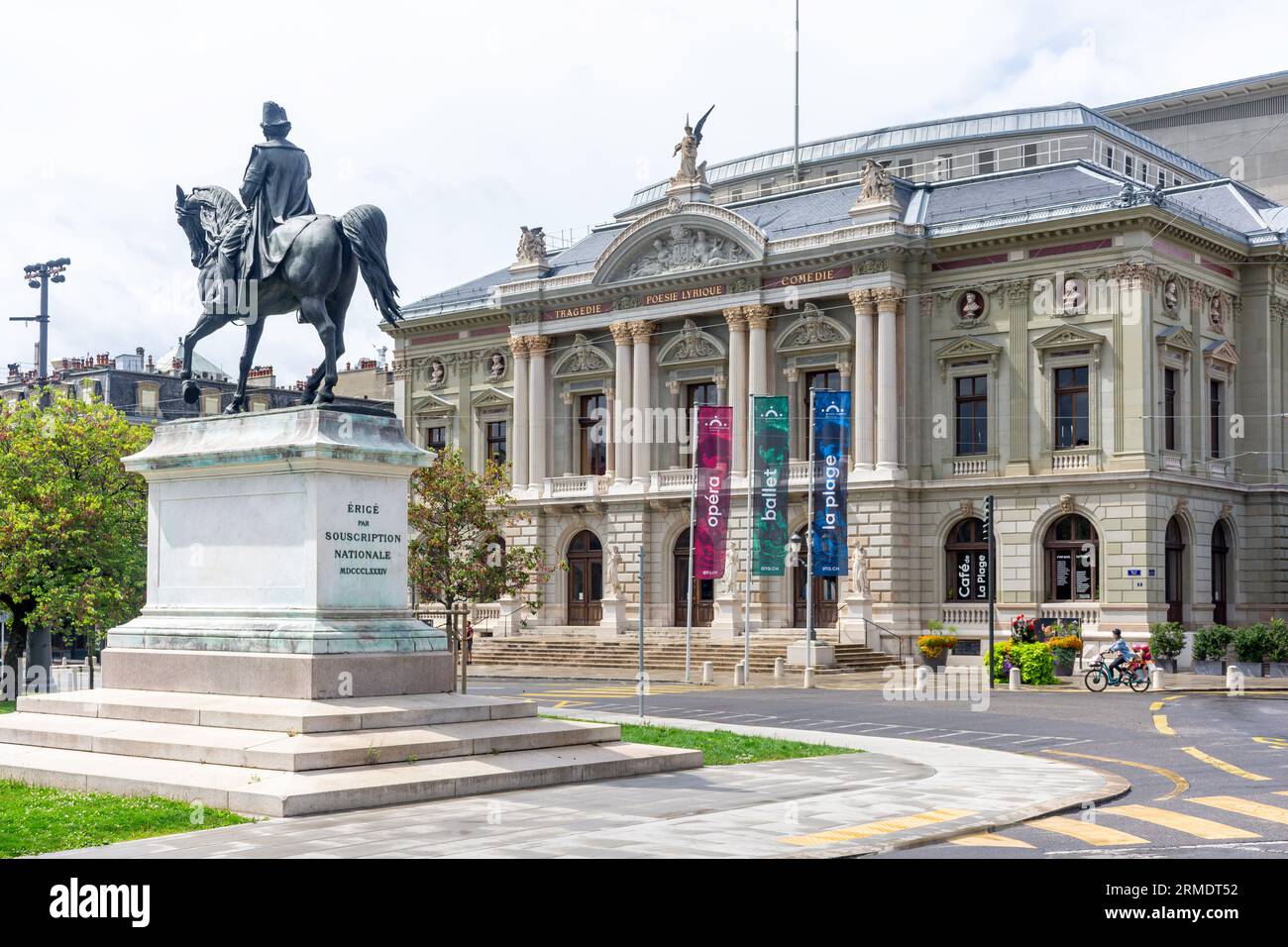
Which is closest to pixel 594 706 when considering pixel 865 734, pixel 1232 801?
pixel 865 734

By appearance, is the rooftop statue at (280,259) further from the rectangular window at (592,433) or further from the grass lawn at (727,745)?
the rectangular window at (592,433)

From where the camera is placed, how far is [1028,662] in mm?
46281

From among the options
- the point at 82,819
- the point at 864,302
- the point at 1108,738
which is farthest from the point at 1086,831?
the point at 864,302

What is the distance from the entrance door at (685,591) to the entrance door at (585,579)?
139 inches

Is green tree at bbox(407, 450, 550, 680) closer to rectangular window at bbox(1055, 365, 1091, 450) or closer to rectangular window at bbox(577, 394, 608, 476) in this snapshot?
rectangular window at bbox(577, 394, 608, 476)

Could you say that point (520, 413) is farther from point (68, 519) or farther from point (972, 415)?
point (68, 519)

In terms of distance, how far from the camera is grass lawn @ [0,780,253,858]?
45.4ft

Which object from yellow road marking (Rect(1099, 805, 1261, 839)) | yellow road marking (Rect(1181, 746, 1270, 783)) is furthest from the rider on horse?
yellow road marking (Rect(1181, 746, 1270, 783))

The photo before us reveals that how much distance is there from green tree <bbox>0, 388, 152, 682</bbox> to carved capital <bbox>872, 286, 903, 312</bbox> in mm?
29121

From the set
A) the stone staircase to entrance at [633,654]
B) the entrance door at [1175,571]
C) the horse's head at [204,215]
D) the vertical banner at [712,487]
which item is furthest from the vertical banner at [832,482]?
the horse's head at [204,215]

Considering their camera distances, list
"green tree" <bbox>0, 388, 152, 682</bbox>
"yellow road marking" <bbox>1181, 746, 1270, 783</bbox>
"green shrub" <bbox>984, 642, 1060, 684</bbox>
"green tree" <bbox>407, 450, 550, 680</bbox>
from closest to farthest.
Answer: "yellow road marking" <bbox>1181, 746, 1270, 783</bbox>
"green tree" <bbox>0, 388, 152, 682</bbox>
"green shrub" <bbox>984, 642, 1060, 684</bbox>
"green tree" <bbox>407, 450, 550, 680</bbox>

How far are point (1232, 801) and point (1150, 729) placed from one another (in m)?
12.6

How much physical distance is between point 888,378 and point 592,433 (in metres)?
14.3

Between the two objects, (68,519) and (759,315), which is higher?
(759,315)
